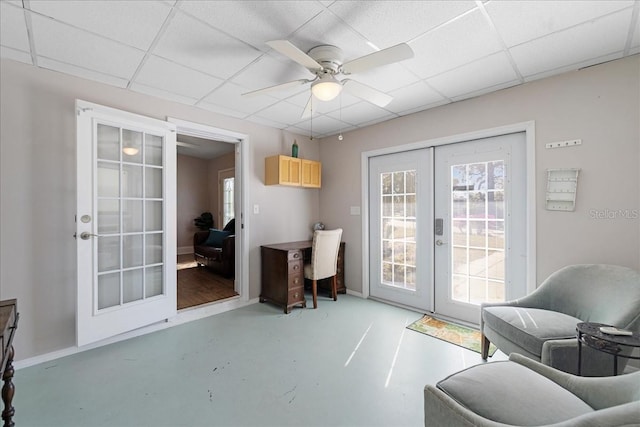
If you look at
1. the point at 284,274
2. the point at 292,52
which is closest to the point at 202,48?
the point at 292,52

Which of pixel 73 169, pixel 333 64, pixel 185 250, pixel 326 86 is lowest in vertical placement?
pixel 185 250

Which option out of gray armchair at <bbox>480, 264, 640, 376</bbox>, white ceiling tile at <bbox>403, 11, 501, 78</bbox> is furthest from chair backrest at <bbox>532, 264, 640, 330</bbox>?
white ceiling tile at <bbox>403, 11, 501, 78</bbox>

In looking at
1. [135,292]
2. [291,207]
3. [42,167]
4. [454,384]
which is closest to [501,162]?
[454,384]

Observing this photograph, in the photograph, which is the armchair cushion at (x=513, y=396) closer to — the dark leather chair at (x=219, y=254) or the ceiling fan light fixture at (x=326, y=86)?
the ceiling fan light fixture at (x=326, y=86)

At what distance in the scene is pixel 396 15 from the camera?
5.53 ft

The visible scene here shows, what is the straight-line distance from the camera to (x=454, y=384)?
Result: 125cm

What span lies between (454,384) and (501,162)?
93.8 inches

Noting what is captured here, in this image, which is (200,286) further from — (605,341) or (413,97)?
(605,341)

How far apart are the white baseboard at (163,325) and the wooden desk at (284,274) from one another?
355 millimetres

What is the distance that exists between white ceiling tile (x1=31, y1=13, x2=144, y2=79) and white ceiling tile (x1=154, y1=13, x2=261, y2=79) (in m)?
0.30

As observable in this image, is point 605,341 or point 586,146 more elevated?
point 586,146

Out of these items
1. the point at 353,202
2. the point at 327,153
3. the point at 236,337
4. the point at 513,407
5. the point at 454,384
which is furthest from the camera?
the point at 327,153

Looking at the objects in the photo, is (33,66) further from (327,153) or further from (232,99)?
(327,153)

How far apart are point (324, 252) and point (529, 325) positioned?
2188 millimetres
